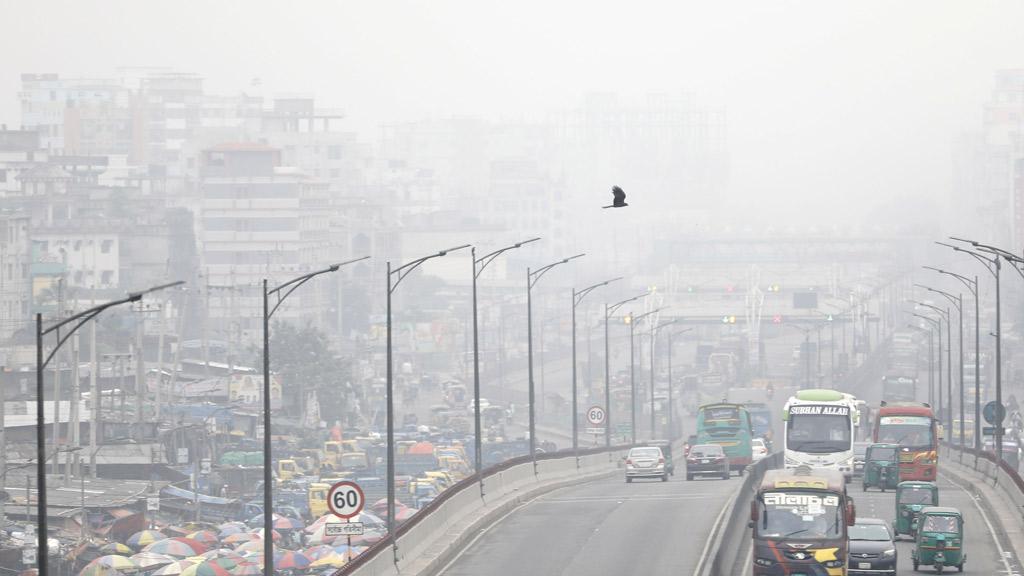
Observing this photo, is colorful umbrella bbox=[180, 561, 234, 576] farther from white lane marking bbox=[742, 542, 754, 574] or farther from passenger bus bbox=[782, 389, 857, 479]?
white lane marking bbox=[742, 542, 754, 574]

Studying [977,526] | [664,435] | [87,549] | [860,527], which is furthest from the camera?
[664,435]

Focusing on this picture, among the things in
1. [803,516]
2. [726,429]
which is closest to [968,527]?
[803,516]

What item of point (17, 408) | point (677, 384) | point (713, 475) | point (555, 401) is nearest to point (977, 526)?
point (713, 475)

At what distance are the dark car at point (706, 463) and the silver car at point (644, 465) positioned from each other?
1129 mm

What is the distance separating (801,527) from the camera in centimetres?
3869

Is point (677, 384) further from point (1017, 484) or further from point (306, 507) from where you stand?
point (1017, 484)

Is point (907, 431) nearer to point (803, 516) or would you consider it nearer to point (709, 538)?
point (709, 538)

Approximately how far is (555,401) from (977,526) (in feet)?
386

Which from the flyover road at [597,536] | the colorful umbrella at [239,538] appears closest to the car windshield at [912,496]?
the flyover road at [597,536]

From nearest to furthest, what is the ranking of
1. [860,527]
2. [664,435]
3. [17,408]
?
1. [860,527]
2. [17,408]
3. [664,435]

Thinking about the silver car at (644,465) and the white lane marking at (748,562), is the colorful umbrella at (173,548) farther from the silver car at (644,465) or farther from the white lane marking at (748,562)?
the white lane marking at (748,562)

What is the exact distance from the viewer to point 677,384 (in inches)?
7156

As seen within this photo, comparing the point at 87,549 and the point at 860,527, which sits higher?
the point at 860,527

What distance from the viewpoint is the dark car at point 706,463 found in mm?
73438
